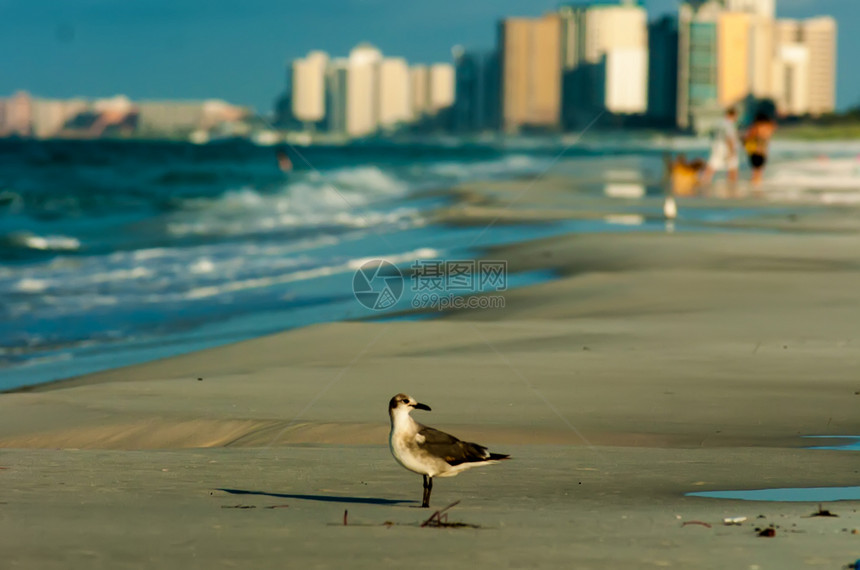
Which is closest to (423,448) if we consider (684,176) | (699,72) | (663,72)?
(684,176)

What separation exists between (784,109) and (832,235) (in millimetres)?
124656

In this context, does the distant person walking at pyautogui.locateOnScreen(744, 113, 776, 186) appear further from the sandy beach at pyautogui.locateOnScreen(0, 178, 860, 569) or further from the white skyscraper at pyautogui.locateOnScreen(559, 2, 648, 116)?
the sandy beach at pyautogui.locateOnScreen(0, 178, 860, 569)

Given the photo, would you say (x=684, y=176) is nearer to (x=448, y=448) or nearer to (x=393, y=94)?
(x=448, y=448)

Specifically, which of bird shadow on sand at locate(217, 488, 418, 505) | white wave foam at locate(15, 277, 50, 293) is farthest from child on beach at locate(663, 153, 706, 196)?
bird shadow on sand at locate(217, 488, 418, 505)

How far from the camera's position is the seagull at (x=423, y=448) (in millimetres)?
4047

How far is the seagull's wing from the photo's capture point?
4.06 metres

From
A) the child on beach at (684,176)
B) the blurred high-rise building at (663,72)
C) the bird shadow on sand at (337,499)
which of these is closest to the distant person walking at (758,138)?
the child on beach at (684,176)

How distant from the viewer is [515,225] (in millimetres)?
18719

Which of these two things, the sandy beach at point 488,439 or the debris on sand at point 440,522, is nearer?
the sandy beach at point 488,439

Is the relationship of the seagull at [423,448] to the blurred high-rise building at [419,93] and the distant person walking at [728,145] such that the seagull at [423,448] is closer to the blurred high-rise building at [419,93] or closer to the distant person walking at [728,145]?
the distant person walking at [728,145]

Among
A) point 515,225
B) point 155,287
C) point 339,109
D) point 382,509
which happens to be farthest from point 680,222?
point 339,109

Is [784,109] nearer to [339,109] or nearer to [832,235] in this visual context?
[339,109]

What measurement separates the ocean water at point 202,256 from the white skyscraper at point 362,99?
2891 inches

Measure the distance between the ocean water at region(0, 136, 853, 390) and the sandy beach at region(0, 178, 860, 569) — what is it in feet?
4.94
